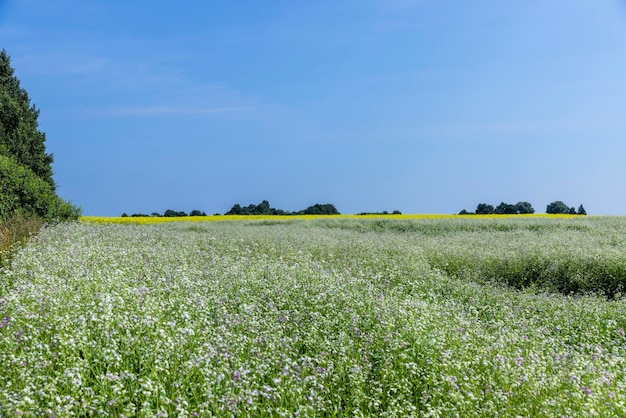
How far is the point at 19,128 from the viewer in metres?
27.3

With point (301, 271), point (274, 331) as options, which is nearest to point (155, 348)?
point (274, 331)

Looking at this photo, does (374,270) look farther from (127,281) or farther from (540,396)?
(540,396)

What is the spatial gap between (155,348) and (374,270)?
8.21 meters

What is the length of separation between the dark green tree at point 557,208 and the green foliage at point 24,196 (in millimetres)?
38879

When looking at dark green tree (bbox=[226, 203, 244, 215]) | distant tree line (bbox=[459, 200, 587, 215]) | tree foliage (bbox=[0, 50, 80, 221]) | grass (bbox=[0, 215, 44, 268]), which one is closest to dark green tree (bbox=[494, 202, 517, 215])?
distant tree line (bbox=[459, 200, 587, 215])

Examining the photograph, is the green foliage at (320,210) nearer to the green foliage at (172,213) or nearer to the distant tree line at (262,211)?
the distant tree line at (262,211)

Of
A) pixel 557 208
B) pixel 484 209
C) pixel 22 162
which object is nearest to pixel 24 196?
pixel 22 162

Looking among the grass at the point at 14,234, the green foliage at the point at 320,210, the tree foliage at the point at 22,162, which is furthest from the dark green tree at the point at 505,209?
the grass at the point at 14,234

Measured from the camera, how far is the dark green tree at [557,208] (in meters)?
44.7

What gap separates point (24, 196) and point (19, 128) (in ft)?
29.3

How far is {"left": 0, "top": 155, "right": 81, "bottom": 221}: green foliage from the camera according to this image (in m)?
19.4

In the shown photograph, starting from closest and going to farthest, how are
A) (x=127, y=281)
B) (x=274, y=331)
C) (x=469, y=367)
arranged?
1. (x=469, y=367)
2. (x=274, y=331)
3. (x=127, y=281)

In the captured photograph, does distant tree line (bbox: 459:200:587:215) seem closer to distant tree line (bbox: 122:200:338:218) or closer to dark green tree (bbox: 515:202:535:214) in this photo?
dark green tree (bbox: 515:202:535:214)

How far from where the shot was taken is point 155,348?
549 cm
